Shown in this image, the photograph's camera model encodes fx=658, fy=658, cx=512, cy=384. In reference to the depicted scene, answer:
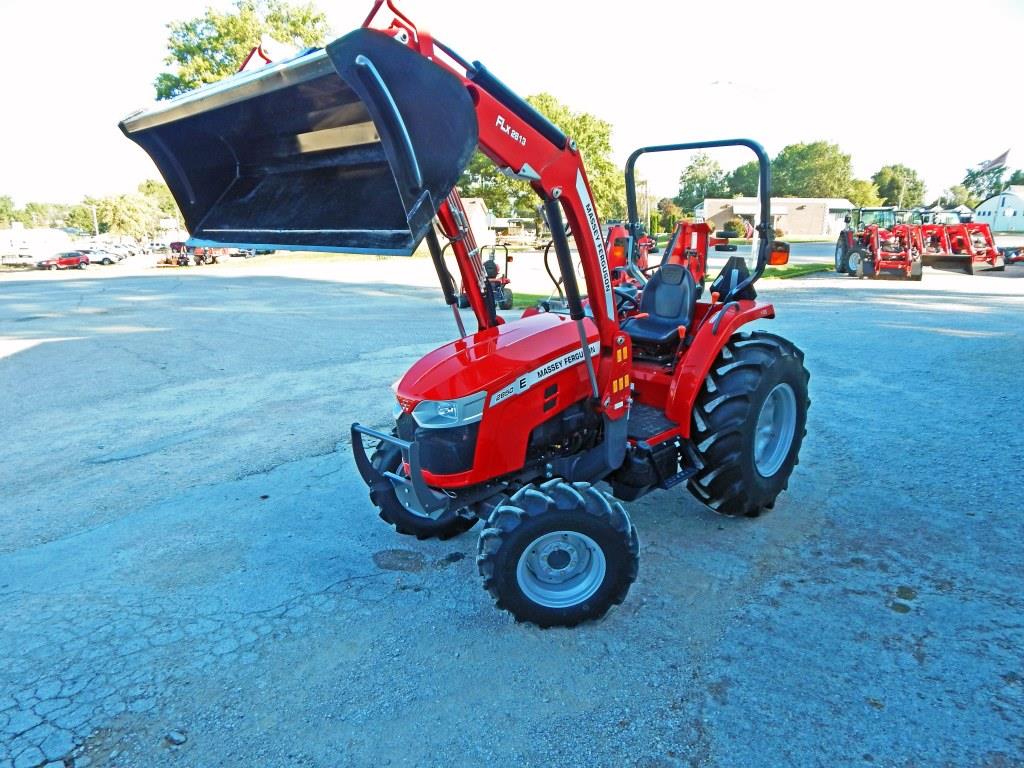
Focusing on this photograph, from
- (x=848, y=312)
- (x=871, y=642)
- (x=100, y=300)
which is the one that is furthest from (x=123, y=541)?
(x=100, y=300)

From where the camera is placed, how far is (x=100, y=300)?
17.1 meters

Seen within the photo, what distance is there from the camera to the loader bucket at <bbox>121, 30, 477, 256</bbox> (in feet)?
7.71

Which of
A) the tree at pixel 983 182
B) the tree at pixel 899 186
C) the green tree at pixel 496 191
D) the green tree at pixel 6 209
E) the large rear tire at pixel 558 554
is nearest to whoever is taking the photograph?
the large rear tire at pixel 558 554

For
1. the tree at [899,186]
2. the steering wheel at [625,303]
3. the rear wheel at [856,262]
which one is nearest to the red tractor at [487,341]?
the steering wheel at [625,303]

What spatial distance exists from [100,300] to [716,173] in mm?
98161

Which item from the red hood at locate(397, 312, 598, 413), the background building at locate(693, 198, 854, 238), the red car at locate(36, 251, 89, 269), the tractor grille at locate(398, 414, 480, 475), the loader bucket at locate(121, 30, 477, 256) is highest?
the background building at locate(693, 198, 854, 238)

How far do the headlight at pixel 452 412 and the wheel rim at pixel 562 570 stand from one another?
0.65 m

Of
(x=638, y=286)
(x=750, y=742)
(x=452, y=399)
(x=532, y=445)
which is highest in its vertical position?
(x=638, y=286)

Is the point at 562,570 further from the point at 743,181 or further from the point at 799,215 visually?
the point at 743,181

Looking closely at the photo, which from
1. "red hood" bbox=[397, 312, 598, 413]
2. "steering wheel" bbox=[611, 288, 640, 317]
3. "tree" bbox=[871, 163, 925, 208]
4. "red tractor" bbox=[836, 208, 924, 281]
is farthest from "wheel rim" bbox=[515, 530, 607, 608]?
"tree" bbox=[871, 163, 925, 208]

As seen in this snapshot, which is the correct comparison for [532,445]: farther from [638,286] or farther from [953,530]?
[953,530]

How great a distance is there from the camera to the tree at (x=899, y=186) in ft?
322

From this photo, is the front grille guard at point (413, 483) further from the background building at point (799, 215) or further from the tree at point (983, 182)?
the tree at point (983, 182)

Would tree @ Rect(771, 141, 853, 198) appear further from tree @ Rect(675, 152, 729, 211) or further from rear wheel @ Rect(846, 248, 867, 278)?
rear wheel @ Rect(846, 248, 867, 278)
